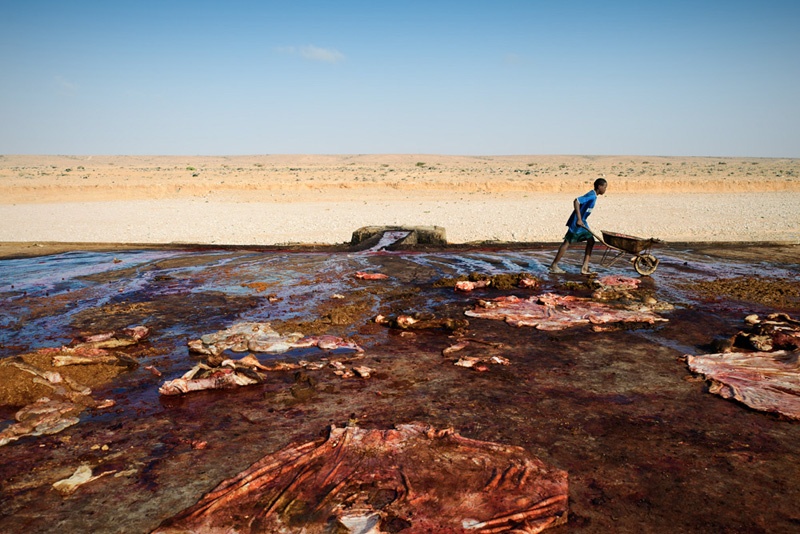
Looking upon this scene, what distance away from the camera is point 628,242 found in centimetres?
948

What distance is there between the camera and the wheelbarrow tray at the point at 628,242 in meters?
9.38

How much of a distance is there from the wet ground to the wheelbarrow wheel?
0.58 m

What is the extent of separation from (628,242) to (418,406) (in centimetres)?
629

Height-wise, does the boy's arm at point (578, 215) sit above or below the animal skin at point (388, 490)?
above

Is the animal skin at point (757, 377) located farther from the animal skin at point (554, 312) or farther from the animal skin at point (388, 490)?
the animal skin at point (388, 490)

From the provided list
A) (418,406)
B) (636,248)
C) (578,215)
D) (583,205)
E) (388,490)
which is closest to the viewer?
(388,490)

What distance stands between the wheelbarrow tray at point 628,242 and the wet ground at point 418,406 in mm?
710

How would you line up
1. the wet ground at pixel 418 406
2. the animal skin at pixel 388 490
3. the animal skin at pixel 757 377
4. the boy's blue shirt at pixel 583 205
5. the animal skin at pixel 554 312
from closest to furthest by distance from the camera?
the animal skin at pixel 388 490 < the wet ground at pixel 418 406 < the animal skin at pixel 757 377 < the animal skin at pixel 554 312 < the boy's blue shirt at pixel 583 205

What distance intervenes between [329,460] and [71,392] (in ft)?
8.77

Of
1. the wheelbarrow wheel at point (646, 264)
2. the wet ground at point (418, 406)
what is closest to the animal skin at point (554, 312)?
the wet ground at point (418, 406)

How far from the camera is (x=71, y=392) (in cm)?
491

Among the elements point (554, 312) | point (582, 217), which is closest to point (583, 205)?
point (582, 217)

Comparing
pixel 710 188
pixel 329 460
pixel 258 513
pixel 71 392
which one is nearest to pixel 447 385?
pixel 329 460

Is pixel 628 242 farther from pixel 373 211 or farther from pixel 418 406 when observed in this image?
pixel 373 211
